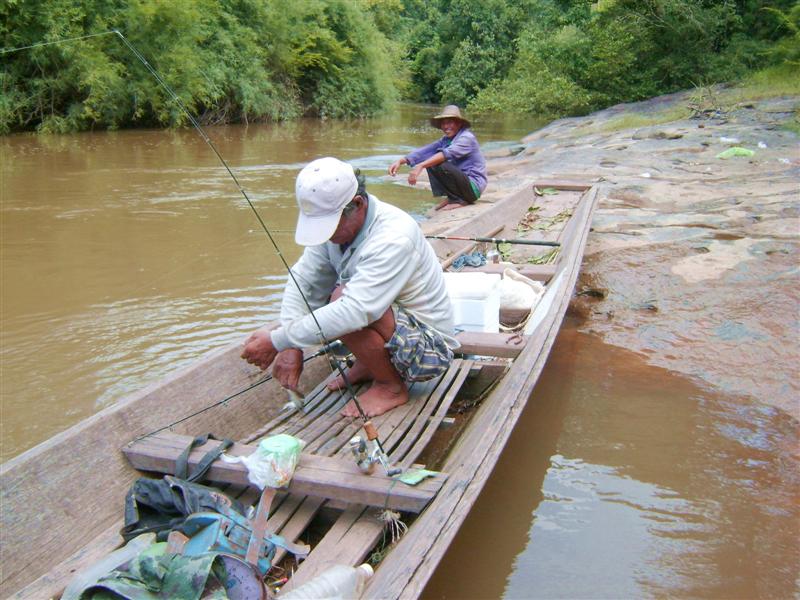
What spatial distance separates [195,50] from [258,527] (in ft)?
52.9

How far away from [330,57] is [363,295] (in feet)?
68.3

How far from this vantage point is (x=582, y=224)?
567 cm

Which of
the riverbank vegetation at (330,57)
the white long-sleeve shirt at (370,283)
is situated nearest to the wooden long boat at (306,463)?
the white long-sleeve shirt at (370,283)

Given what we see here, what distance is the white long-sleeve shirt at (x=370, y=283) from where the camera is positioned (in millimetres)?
2650

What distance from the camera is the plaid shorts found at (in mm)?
2846

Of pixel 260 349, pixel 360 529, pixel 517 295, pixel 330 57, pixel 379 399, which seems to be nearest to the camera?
pixel 360 529

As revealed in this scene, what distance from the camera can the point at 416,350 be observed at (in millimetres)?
2887

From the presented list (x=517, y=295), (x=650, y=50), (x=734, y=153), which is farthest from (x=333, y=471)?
(x=650, y=50)

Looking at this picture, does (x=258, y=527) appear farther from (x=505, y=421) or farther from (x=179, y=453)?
(x=505, y=421)

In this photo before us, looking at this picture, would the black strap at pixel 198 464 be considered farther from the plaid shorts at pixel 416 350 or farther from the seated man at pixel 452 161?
the seated man at pixel 452 161

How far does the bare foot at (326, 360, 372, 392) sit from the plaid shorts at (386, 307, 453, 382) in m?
0.30

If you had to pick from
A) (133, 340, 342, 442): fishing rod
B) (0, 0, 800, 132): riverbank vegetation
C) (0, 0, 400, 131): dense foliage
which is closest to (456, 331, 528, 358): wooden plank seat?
(133, 340, 342, 442): fishing rod

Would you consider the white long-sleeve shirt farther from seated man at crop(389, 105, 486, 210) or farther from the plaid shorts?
seated man at crop(389, 105, 486, 210)

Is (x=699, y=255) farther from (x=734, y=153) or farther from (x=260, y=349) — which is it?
(x=734, y=153)
